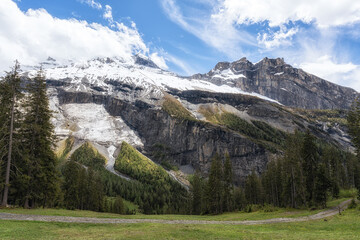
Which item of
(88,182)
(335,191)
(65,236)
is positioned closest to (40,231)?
(65,236)

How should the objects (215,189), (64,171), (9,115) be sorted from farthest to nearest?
(215,189) → (64,171) → (9,115)

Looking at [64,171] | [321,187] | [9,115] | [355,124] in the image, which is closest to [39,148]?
[9,115]

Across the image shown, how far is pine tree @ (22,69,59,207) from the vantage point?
97.1 ft

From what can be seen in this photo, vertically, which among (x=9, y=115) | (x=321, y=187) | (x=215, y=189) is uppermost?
(x=9, y=115)

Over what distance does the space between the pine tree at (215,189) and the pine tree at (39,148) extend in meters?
38.0

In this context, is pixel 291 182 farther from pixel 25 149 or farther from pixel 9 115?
pixel 9 115

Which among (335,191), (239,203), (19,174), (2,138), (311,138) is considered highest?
(311,138)

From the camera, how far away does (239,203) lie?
9538 cm

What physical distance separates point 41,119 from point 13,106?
3.99m

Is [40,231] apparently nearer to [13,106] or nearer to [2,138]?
[2,138]

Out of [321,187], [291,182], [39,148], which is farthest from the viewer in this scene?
[291,182]

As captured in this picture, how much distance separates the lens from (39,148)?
101 feet

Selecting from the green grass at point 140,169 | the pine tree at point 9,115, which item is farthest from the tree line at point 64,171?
the green grass at point 140,169

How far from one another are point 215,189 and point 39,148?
137 ft
